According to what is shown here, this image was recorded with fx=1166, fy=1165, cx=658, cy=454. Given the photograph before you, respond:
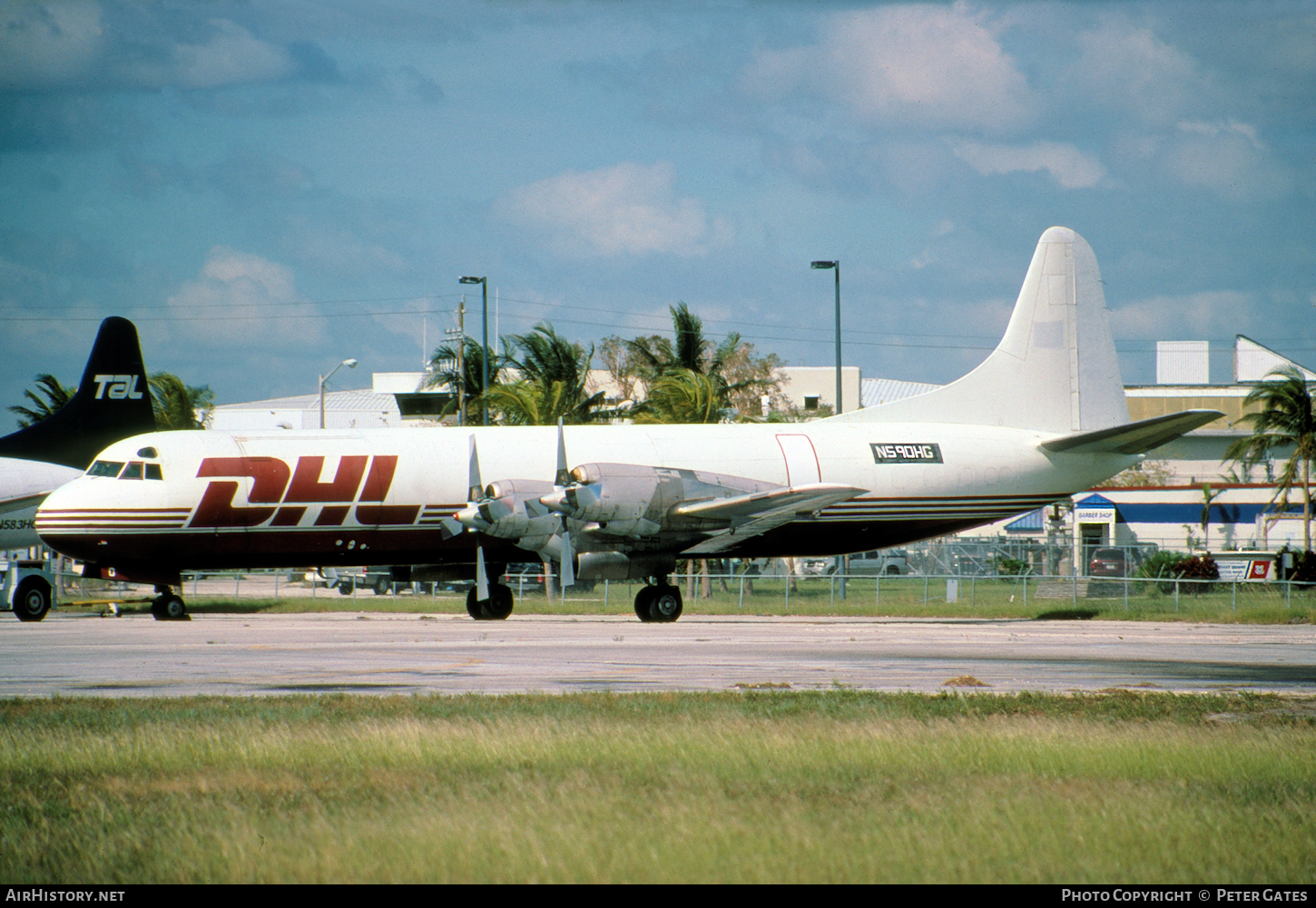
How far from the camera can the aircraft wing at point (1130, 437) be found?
28.1 metres

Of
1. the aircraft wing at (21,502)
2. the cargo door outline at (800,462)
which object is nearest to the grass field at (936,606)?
the cargo door outline at (800,462)

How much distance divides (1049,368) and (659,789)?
1104 inches

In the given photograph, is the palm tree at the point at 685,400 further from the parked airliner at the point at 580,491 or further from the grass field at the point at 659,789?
the grass field at the point at 659,789

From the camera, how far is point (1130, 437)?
99.5ft

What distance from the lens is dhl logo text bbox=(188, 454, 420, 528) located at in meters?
26.5

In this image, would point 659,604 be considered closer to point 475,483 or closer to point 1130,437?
point 475,483

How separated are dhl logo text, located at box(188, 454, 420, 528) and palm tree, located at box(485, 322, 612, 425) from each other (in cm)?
1588

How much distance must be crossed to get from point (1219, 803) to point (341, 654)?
1413cm

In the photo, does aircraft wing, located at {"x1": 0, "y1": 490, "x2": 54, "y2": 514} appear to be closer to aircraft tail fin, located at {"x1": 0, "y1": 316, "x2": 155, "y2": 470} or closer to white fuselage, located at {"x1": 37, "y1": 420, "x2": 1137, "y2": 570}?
aircraft tail fin, located at {"x1": 0, "y1": 316, "x2": 155, "y2": 470}

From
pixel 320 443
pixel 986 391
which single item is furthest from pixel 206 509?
pixel 986 391

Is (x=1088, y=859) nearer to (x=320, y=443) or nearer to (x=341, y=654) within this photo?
(x=341, y=654)

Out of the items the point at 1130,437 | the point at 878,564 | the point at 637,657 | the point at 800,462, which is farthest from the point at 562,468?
the point at 878,564

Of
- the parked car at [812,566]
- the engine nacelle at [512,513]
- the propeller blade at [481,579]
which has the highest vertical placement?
the engine nacelle at [512,513]

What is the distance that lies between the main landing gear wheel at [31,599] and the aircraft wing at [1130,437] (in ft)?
86.7
